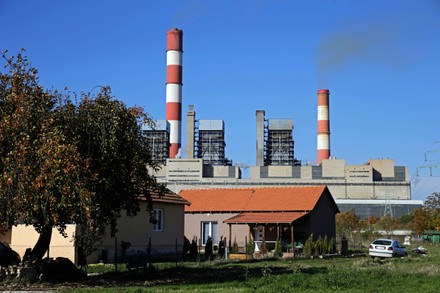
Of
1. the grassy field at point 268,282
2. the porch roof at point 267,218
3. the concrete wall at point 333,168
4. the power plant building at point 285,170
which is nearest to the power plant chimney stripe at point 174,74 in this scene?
the power plant building at point 285,170

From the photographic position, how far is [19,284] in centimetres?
1762

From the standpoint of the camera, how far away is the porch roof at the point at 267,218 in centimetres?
4094

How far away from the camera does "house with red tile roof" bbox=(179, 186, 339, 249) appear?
43.1m

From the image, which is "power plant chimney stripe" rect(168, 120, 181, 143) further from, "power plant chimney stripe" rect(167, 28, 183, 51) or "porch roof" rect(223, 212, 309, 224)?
"porch roof" rect(223, 212, 309, 224)

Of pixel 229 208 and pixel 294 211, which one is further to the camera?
pixel 229 208

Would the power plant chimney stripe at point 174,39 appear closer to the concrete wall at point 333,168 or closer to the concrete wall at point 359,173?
the concrete wall at point 333,168

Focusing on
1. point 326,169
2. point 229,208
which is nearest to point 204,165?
point 326,169

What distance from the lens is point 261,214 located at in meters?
44.6

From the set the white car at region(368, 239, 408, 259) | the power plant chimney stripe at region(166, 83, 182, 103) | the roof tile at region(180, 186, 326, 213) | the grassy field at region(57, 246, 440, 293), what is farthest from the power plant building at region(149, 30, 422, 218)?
the grassy field at region(57, 246, 440, 293)

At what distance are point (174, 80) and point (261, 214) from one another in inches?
2071

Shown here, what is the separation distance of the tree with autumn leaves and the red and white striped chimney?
73331 millimetres

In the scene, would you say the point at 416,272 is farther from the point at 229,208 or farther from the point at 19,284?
the point at 229,208

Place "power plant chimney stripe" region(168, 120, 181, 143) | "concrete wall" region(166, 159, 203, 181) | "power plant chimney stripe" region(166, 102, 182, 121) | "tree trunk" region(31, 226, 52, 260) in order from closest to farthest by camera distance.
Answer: "tree trunk" region(31, 226, 52, 260), "power plant chimney stripe" region(166, 102, 182, 121), "power plant chimney stripe" region(168, 120, 181, 143), "concrete wall" region(166, 159, 203, 181)

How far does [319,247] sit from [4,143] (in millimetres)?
25307
